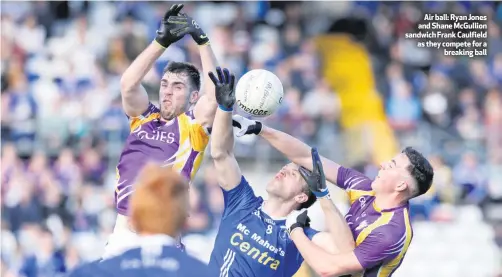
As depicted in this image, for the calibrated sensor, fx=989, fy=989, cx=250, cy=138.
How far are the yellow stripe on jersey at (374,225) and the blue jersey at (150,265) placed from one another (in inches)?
124

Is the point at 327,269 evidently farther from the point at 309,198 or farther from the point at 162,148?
the point at 162,148

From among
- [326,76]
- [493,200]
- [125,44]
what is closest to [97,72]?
[125,44]

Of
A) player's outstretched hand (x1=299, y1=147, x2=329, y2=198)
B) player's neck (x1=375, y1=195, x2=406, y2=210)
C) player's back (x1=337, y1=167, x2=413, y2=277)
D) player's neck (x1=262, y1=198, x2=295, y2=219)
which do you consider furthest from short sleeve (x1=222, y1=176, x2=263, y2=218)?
player's neck (x1=375, y1=195, x2=406, y2=210)

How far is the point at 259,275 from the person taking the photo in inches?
313

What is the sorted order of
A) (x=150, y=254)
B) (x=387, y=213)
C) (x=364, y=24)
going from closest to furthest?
(x=150, y=254) < (x=387, y=213) < (x=364, y=24)

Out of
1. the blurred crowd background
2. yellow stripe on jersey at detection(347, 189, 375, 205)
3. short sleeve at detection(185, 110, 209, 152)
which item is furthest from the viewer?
the blurred crowd background

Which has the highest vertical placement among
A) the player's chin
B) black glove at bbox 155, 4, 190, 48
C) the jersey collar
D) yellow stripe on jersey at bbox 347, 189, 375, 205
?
black glove at bbox 155, 4, 190, 48

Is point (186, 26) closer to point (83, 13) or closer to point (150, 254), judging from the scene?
point (150, 254)

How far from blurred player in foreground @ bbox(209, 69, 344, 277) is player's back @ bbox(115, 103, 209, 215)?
0.59 m

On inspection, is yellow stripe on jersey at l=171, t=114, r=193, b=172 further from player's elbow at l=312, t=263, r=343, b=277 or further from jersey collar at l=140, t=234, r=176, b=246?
jersey collar at l=140, t=234, r=176, b=246

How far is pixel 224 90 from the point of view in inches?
298

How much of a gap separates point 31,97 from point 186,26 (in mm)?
9241

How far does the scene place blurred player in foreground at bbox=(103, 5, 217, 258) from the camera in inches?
331

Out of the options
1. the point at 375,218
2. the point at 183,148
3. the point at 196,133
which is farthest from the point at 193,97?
the point at 375,218
